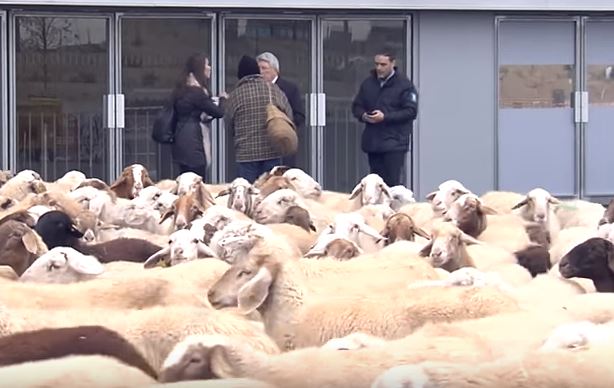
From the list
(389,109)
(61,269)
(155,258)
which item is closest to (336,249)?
(155,258)

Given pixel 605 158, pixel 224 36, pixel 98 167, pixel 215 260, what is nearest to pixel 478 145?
pixel 605 158

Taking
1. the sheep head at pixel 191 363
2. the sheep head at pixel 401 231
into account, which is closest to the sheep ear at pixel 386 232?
the sheep head at pixel 401 231

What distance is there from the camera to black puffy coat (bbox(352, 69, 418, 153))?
520 inches

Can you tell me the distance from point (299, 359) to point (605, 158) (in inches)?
489

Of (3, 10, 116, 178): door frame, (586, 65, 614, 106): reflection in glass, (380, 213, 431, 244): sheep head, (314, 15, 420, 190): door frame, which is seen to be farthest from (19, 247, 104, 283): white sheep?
(586, 65, 614, 106): reflection in glass

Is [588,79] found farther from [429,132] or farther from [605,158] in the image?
[429,132]

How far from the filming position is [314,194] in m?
11.3

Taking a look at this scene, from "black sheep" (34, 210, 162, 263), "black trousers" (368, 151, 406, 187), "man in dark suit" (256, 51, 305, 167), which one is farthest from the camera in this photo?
"black trousers" (368, 151, 406, 187)

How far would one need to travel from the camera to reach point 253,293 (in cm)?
596

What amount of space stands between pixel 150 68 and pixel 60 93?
39.8 inches

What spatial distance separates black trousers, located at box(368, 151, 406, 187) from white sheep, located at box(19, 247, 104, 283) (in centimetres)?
677

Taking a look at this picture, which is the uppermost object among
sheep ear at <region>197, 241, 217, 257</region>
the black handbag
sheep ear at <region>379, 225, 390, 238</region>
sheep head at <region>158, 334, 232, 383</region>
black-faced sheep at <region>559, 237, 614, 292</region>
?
the black handbag

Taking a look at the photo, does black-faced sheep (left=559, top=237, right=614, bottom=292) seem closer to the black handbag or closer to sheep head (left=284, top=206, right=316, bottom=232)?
sheep head (left=284, top=206, right=316, bottom=232)

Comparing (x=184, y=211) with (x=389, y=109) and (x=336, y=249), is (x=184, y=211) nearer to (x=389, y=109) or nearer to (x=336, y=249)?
(x=336, y=249)
